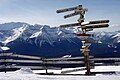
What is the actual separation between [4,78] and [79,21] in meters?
6.69

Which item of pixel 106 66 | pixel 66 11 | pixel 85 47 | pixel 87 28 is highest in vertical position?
pixel 66 11

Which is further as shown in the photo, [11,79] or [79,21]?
[79,21]

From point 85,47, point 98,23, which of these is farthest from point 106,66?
point 98,23

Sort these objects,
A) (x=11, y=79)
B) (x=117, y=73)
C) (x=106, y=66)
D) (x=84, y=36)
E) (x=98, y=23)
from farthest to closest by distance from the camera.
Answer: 1. (x=106, y=66)
2. (x=84, y=36)
3. (x=98, y=23)
4. (x=117, y=73)
5. (x=11, y=79)

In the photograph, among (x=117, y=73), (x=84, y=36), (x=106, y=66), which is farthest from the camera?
(x=106, y=66)

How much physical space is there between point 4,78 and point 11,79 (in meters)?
0.41

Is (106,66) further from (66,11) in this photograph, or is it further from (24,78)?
(24,78)

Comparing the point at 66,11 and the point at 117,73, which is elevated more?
the point at 66,11

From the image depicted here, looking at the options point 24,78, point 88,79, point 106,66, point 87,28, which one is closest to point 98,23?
point 87,28

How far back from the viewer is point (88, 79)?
508 inches

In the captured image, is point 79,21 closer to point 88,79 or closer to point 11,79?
point 88,79

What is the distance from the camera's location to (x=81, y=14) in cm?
1816

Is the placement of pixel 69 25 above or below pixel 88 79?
above

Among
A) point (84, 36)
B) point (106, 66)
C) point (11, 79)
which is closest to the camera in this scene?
point (11, 79)
